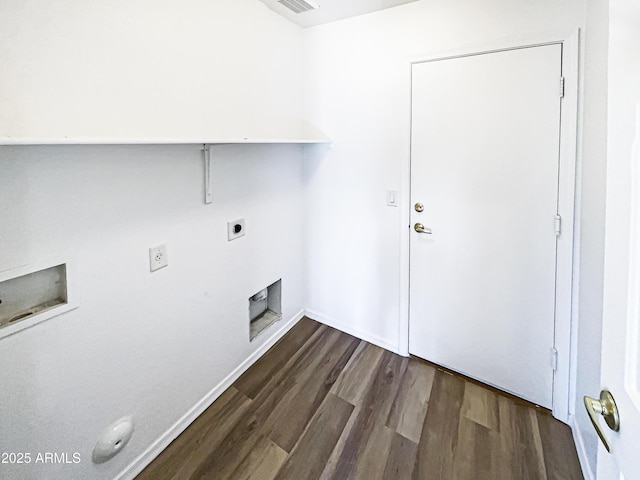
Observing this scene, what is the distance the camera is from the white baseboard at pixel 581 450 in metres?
1.51

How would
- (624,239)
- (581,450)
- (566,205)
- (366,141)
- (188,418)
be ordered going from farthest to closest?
1. (366,141)
2. (188,418)
3. (566,205)
4. (581,450)
5. (624,239)

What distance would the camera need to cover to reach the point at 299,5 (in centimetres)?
224

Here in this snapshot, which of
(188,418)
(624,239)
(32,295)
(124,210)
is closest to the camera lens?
A: (624,239)

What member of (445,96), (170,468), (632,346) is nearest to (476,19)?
(445,96)

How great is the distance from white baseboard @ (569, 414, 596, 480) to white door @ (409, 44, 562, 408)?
6.5 inches

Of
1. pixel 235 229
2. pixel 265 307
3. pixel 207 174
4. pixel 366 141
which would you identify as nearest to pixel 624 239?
pixel 207 174

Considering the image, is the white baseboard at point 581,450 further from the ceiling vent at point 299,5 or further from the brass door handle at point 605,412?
the ceiling vent at point 299,5

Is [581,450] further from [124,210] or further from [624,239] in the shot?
[124,210]

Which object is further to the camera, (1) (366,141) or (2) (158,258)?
(1) (366,141)

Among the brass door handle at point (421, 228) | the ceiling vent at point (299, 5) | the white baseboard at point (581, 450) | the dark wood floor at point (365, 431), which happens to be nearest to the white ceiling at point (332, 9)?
the ceiling vent at point (299, 5)

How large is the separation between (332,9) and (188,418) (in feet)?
9.06

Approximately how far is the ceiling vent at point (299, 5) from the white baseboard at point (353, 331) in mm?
2370

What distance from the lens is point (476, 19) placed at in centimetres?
192

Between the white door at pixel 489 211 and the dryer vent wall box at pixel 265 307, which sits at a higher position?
the white door at pixel 489 211
